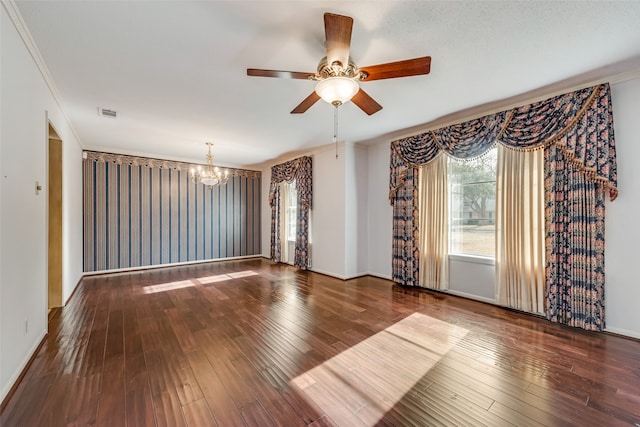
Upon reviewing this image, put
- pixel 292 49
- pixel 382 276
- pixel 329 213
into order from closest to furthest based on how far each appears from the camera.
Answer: pixel 292 49, pixel 382 276, pixel 329 213

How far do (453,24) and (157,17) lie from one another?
220cm

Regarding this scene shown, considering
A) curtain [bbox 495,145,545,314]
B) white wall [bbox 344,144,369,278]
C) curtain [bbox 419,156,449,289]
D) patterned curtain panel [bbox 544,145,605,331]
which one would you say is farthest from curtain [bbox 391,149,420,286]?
patterned curtain panel [bbox 544,145,605,331]

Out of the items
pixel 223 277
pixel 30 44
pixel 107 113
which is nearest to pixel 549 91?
pixel 30 44

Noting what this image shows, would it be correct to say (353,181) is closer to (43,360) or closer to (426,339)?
(426,339)

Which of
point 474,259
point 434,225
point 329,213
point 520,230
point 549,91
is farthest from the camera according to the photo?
point 329,213

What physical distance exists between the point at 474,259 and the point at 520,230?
2.49 feet

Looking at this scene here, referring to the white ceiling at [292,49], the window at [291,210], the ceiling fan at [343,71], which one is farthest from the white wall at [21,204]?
the window at [291,210]

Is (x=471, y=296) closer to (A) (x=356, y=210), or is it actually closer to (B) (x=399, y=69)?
(A) (x=356, y=210)

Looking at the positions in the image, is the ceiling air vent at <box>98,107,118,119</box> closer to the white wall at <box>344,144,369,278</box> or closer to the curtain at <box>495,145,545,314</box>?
the white wall at <box>344,144,369,278</box>

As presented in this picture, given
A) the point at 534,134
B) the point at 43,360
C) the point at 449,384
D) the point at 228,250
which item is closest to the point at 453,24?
the point at 534,134

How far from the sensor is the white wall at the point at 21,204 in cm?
181

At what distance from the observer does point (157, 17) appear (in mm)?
1880

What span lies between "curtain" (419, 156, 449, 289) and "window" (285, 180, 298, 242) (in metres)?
3.43

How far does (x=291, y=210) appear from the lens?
7.02 meters
